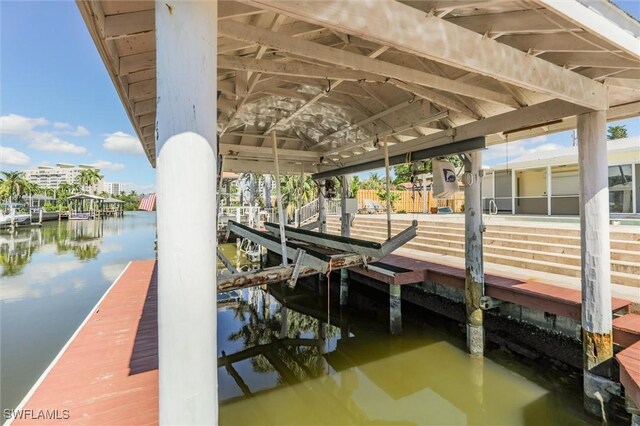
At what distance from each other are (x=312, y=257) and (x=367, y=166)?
3.48 meters

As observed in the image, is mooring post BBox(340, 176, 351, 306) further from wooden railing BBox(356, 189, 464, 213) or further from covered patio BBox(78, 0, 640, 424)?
wooden railing BBox(356, 189, 464, 213)

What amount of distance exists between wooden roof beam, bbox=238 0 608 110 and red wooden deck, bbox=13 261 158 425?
10.1 ft

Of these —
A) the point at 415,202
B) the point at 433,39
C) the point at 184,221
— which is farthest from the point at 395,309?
the point at 415,202

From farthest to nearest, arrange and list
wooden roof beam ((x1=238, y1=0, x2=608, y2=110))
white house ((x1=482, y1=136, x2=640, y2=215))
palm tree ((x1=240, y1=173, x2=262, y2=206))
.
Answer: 1. palm tree ((x1=240, y1=173, x2=262, y2=206))
2. white house ((x1=482, y1=136, x2=640, y2=215))
3. wooden roof beam ((x1=238, y1=0, x2=608, y2=110))

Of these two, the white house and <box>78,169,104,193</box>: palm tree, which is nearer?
the white house

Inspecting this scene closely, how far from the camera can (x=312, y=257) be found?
3.56 meters

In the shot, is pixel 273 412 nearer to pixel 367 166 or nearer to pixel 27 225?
pixel 367 166

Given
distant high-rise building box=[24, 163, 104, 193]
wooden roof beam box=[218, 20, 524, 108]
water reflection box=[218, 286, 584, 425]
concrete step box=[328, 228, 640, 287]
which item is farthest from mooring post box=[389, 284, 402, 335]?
distant high-rise building box=[24, 163, 104, 193]

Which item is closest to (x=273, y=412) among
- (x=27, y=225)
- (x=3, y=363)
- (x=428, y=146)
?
(x=428, y=146)

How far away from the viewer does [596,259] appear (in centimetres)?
325

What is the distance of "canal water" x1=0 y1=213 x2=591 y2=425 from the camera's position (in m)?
3.74

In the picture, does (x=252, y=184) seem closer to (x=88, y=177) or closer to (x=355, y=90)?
(x=355, y=90)

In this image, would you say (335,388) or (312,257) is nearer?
(312,257)

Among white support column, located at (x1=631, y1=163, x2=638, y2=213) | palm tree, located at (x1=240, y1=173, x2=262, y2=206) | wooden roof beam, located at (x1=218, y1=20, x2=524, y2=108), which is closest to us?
wooden roof beam, located at (x1=218, y1=20, x2=524, y2=108)
